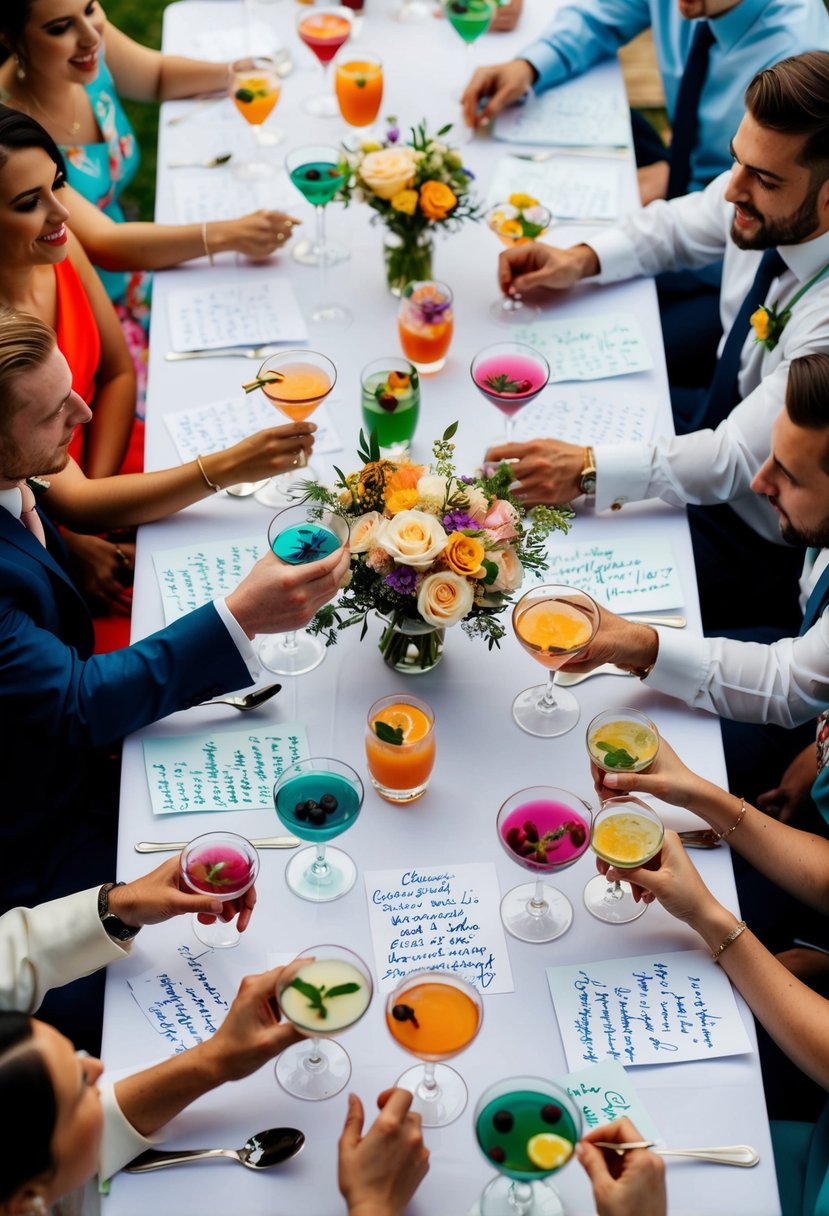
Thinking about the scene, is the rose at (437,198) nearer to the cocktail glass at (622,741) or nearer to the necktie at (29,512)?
the necktie at (29,512)

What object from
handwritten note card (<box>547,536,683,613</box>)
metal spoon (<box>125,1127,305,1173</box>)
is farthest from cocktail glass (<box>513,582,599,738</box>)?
metal spoon (<box>125,1127,305,1173</box>)

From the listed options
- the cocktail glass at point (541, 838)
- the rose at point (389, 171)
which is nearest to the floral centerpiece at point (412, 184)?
the rose at point (389, 171)

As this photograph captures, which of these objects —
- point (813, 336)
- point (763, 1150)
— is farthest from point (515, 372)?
point (763, 1150)

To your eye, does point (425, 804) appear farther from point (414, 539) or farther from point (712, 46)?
point (712, 46)

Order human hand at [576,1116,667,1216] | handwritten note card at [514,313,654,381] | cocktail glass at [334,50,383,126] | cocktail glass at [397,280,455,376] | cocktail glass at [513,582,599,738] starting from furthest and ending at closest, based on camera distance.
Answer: cocktail glass at [334,50,383,126]
handwritten note card at [514,313,654,381]
cocktail glass at [397,280,455,376]
cocktail glass at [513,582,599,738]
human hand at [576,1116,667,1216]

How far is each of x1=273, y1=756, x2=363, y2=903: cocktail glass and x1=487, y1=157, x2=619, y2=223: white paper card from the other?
1.82 meters

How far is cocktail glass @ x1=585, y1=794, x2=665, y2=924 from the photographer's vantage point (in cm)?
190

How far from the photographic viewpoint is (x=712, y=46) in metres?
3.38

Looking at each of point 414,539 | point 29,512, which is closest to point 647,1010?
point 414,539

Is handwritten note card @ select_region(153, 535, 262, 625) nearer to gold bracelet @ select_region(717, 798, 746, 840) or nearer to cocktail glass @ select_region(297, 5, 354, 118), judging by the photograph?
gold bracelet @ select_region(717, 798, 746, 840)

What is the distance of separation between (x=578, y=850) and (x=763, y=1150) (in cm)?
47

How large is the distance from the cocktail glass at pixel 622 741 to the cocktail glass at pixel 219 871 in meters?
0.57

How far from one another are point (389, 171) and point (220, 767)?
137 cm

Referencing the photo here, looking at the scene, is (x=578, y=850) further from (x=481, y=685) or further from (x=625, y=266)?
(x=625, y=266)
